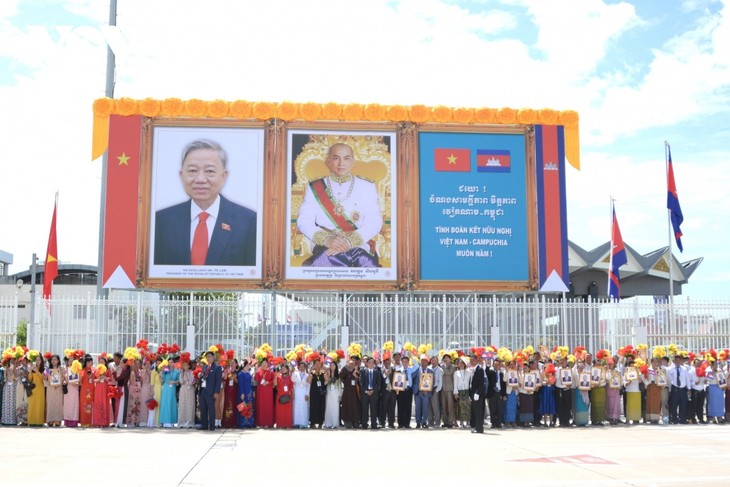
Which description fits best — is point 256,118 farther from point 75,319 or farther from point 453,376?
point 453,376

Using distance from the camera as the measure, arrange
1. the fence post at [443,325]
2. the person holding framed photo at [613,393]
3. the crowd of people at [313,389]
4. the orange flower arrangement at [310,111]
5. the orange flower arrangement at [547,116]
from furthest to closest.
Result: the orange flower arrangement at [547,116]
the orange flower arrangement at [310,111]
the fence post at [443,325]
the person holding framed photo at [613,393]
the crowd of people at [313,389]

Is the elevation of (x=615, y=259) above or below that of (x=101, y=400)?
above

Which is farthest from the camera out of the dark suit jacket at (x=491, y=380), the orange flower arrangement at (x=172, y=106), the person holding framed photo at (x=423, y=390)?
the orange flower arrangement at (x=172, y=106)

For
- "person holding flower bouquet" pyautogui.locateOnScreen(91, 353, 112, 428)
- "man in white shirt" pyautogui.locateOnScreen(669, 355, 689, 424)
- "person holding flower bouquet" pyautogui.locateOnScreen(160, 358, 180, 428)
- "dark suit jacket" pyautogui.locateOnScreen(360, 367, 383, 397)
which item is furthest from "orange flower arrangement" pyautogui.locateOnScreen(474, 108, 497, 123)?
"person holding flower bouquet" pyautogui.locateOnScreen(91, 353, 112, 428)

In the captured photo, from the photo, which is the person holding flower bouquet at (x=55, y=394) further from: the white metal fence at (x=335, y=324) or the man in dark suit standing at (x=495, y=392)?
the man in dark suit standing at (x=495, y=392)

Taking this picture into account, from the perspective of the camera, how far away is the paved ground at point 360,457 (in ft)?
33.8

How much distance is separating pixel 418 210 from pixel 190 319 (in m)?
7.00

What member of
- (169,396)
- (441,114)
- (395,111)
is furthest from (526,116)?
(169,396)

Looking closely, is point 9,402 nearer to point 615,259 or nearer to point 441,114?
point 441,114

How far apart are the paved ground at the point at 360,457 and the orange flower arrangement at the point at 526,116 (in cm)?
1030

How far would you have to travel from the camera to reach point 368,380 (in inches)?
688

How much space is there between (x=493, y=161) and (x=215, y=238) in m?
8.11

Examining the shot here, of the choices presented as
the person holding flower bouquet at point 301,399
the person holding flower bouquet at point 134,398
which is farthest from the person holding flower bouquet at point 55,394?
the person holding flower bouquet at point 301,399

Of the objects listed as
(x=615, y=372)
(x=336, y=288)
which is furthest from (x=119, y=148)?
(x=615, y=372)
